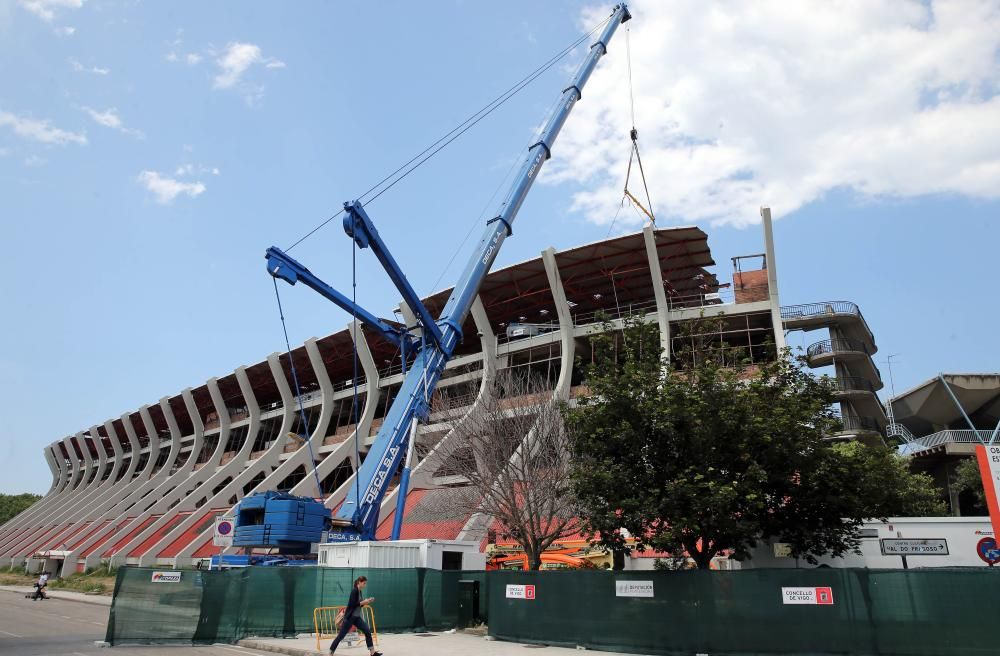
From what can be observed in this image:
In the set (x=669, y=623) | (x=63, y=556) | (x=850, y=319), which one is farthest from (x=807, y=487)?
(x=63, y=556)

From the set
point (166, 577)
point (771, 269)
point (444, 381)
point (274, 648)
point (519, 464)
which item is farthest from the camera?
point (444, 381)

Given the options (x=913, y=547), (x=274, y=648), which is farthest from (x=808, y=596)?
(x=274, y=648)

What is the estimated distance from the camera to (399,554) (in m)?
19.7

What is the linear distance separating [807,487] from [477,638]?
8.26 metres

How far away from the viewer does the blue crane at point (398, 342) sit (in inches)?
886

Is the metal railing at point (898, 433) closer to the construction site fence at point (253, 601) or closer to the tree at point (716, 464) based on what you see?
the tree at point (716, 464)

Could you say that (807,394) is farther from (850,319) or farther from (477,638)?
(850,319)

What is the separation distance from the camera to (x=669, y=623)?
13.0 m

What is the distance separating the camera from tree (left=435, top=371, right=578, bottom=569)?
23469mm

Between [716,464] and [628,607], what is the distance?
134 inches

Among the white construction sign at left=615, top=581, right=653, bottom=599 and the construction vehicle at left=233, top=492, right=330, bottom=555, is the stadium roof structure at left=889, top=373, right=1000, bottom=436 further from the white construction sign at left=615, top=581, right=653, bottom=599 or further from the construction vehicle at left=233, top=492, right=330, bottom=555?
the construction vehicle at left=233, top=492, right=330, bottom=555

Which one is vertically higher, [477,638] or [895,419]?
[895,419]

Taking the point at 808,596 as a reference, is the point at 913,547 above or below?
above

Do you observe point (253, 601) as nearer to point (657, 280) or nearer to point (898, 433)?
point (657, 280)
